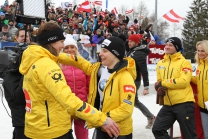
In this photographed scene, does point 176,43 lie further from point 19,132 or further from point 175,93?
point 19,132

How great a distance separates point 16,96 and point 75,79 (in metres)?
1.13

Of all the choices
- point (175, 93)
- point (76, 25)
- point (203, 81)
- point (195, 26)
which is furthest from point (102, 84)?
point (195, 26)

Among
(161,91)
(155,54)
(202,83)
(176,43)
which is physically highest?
(176,43)

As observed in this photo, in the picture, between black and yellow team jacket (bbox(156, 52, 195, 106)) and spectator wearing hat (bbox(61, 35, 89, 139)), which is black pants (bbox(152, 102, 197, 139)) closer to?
black and yellow team jacket (bbox(156, 52, 195, 106))

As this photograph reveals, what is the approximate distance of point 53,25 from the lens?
2604 mm

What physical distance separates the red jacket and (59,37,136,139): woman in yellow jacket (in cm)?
45

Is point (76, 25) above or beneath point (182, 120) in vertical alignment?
above

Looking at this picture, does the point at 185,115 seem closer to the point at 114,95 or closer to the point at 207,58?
the point at 207,58

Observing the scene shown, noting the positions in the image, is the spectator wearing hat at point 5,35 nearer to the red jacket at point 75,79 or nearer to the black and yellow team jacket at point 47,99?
the red jacket at point 75,79

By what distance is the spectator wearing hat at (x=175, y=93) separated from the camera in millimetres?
4125

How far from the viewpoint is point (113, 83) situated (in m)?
2.95

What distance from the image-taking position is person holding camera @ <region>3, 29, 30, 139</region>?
9.06 feet

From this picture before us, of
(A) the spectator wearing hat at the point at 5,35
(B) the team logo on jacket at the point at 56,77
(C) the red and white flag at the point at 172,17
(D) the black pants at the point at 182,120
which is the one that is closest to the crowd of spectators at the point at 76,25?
(A) the spectator wearing hat at the point at 5,35

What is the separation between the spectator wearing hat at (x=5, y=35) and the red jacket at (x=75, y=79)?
6.86 meters
